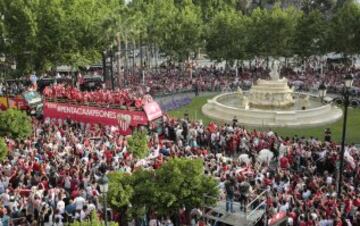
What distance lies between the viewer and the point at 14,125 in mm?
24609

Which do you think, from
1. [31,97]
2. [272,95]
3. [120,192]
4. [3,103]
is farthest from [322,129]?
[3,103]

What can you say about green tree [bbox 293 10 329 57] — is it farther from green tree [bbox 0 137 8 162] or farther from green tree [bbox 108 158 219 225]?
green tree [bbox 108 158 219 225]

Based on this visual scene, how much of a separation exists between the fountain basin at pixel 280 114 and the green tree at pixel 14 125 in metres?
14.6

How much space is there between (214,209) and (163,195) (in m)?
1.81

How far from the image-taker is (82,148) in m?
22.2

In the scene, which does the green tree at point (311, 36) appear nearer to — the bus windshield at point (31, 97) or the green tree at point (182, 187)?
the bus windshield at point (31, 97)

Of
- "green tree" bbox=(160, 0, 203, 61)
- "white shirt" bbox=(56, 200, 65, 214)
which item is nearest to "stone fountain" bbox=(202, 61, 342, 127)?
"green tree" bbox=(160, 0, 203, 61)

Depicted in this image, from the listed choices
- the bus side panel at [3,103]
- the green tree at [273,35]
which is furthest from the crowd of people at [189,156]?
the green tree at [273,35]

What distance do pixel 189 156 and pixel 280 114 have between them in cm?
1390

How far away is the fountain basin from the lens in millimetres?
33031

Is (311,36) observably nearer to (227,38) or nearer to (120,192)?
(227,38)

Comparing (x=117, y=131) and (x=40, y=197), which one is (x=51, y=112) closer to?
(x=117, y=131)

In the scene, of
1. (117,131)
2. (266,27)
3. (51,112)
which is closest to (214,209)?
(117,131)

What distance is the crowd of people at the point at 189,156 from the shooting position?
51.9ft
